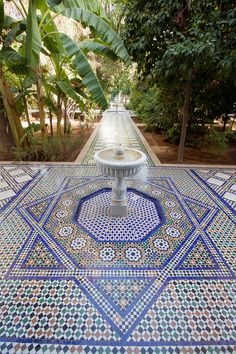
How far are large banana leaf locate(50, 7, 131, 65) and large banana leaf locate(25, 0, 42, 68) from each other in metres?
0.67

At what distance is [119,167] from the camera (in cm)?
246

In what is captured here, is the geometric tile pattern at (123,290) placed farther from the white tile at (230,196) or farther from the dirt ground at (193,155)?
the dirt ground at (193,155)

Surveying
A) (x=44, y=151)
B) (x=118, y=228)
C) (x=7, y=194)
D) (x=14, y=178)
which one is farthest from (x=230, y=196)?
(x=44, y=151)

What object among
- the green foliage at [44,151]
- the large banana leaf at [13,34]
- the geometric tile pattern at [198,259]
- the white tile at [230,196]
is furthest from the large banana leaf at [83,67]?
the geometric tile pattern at [198,259]

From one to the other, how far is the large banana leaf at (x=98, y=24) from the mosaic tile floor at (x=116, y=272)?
104 inches

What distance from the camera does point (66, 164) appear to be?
4730 mm

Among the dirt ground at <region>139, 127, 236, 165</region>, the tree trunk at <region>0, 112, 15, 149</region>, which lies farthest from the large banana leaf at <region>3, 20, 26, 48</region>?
the dirt ground at <region>139, 127, 236, 165</region>

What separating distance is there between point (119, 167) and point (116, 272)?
1121mm

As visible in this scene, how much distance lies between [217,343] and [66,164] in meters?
4.04

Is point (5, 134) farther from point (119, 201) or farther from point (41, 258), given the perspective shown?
point (41, 258)

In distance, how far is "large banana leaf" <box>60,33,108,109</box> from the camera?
355cm

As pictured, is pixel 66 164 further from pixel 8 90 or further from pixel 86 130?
pixel 86 130

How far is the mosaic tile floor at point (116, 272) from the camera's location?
1.45m

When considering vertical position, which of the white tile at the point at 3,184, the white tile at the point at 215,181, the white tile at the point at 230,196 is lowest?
the white tile at the point at 230,196
